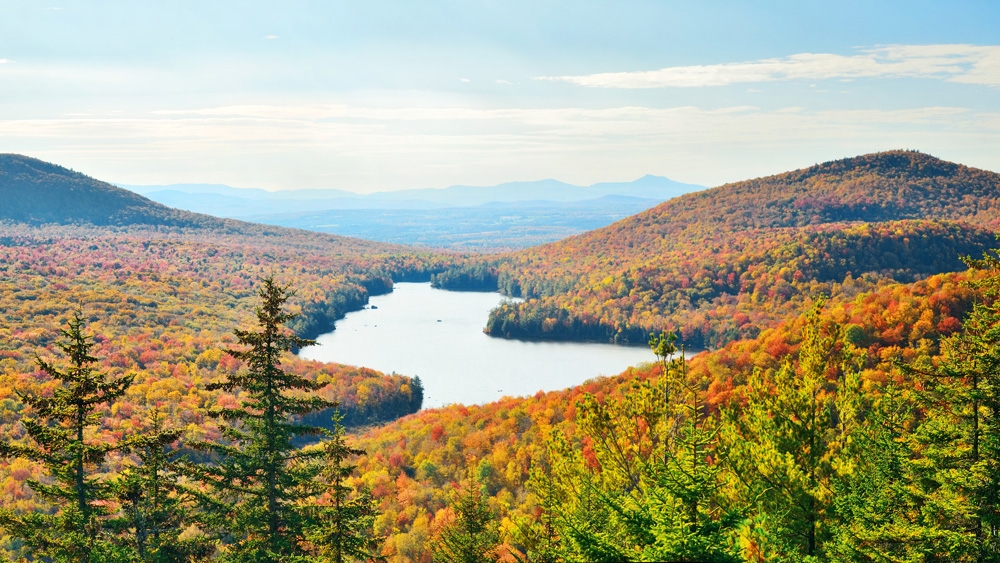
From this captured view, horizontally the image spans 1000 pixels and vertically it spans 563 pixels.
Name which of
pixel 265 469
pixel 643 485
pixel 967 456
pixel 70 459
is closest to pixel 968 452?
pixel 967 456

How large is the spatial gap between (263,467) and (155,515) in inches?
129

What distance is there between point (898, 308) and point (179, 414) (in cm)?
7530

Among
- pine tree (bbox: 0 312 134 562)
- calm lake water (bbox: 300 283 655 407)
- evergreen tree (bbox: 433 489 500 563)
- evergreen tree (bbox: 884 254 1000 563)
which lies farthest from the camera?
calm lake water (bbox: 300 283 655 407)

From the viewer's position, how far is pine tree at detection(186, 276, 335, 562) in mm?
19234

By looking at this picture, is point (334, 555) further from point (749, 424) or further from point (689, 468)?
point (749, 424)

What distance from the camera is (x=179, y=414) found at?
260 feet

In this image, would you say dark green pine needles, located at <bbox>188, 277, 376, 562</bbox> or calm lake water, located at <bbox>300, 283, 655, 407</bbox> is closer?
dark green pine needles, located at <bbox>188, 277, 376, 562</bbox>

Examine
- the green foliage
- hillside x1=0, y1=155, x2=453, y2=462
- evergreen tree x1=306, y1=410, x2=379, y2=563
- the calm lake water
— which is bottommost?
the calm lake water

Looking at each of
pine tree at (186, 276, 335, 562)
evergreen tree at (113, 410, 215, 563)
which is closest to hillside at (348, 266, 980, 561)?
pine tree at (186, 276, 335, 562)

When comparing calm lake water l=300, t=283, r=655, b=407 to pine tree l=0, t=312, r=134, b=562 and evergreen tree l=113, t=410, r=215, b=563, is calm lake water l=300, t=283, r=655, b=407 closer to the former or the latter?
evergreen tree l=113, t=410, r=215, b=563

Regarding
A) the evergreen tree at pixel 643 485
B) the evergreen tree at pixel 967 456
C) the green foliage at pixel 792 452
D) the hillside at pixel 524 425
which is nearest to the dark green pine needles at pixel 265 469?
the evergreen tree at pixel 643 485

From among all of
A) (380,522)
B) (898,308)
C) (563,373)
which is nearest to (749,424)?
(380,522)

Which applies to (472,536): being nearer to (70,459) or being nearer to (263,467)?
(263,467)

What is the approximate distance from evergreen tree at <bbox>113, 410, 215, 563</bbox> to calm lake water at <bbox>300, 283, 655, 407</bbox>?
9000 cm
